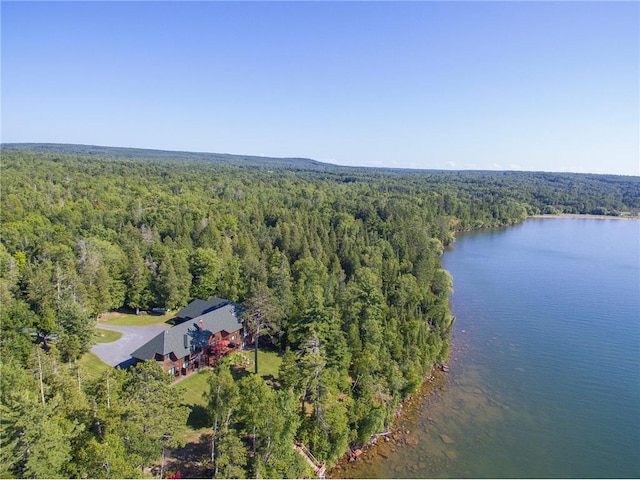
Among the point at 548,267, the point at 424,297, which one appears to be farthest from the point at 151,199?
the point at 548,267

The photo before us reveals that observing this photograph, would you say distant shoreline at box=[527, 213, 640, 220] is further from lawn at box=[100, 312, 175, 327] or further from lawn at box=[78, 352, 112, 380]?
lawn at box=[78, 352, 112, 380]

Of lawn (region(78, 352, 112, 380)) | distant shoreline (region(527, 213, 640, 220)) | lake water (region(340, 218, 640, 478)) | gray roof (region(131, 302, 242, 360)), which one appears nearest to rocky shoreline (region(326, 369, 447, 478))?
lake water (region(340, 218, 640, 478))

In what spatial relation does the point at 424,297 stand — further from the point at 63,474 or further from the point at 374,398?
the point at 63,474

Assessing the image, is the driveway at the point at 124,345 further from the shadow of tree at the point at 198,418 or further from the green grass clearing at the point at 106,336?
the shadow of tree at the point at 198,418

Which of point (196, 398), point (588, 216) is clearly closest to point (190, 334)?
point (196, 398)

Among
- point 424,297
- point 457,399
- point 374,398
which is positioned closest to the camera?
point 374,398

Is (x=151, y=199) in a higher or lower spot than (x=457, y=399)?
higher
